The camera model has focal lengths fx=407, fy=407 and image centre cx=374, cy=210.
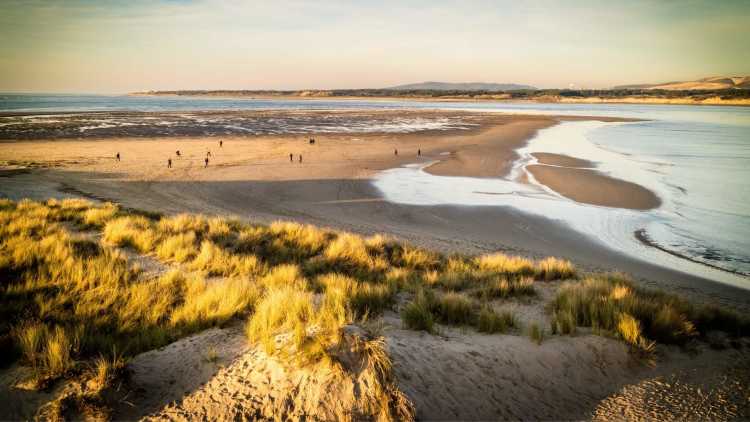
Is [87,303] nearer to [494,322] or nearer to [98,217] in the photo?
[494,322]

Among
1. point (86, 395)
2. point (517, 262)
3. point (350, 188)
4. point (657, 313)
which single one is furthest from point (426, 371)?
point (350, 188)

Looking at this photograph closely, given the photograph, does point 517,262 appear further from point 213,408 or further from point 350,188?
point 350,188

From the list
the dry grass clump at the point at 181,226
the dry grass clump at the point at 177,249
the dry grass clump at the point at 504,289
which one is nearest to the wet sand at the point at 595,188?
the dry grass clump at the point at 504,289

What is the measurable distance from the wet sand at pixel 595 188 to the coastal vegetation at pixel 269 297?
382 inches

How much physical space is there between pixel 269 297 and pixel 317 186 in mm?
14456

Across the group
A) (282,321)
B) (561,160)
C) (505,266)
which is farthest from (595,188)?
(282,321)

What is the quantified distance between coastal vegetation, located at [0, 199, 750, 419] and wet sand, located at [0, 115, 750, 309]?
2.82 meters

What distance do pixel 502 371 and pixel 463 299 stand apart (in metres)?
1.73

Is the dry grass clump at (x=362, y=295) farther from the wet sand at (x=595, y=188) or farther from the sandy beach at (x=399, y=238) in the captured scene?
the wet sand at (x=595, y=188)

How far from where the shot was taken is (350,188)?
1905 cm

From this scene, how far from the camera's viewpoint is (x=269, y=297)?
5246mm

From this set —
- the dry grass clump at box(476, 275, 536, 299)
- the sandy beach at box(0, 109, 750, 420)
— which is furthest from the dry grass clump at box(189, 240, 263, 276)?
the dry grass clump at box(476, 275, 536, 299)

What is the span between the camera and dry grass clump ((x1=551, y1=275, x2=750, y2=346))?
5.33m

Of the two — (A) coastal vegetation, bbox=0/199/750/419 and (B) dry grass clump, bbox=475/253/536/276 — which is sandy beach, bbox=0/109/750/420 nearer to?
(A) coastal vegetation, bbox=0/199/750/419
